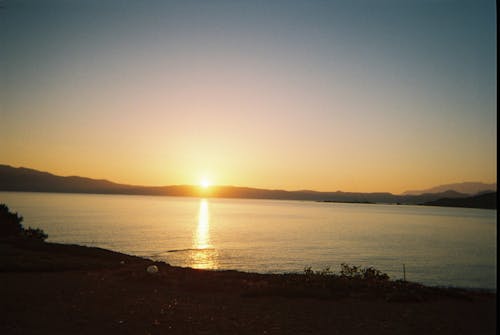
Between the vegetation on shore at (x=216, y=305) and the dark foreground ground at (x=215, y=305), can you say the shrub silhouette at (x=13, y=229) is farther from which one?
the dark foreground ground at (x=215, y=305)

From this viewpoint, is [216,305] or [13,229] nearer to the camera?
[216,305]

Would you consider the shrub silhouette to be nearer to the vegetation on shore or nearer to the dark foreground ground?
the vegetation on shore

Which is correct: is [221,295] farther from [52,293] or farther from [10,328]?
[10,328]

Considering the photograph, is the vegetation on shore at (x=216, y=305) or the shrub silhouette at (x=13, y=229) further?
the shrub silhouette at (x=13, y=229)

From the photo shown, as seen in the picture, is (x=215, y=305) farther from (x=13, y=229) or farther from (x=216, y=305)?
(x=13, y=229)

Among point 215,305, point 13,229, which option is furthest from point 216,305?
point 13,229

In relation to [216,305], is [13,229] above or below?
below

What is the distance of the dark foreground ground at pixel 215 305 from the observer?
10961mm

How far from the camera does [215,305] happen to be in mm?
13484

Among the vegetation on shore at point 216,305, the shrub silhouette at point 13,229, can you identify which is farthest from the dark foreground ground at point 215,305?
the shrub silhouette at point 13,229

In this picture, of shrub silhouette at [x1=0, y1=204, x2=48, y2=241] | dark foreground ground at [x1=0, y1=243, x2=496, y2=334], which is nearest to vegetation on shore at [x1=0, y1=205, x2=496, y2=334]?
dark foreground ground at [x1=0, y1=243, x2=496, y2=334]

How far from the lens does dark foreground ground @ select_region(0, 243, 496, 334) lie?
1096 centimetres

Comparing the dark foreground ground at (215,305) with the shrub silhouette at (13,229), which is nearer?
the dark foreground ground at (215,305)

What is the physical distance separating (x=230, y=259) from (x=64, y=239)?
27485 millimetres
